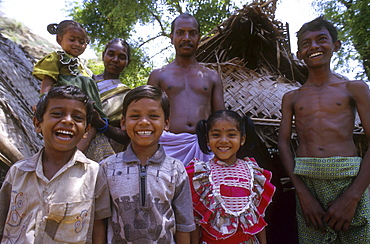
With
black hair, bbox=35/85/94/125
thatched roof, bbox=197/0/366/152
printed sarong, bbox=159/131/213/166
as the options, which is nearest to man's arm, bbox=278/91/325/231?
thatched roof, bbox=197/0/366/152

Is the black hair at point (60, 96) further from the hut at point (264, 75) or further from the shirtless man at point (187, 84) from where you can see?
the hut at point (264, 75)

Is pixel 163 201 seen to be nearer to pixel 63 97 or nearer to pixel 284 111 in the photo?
pixel 63 97

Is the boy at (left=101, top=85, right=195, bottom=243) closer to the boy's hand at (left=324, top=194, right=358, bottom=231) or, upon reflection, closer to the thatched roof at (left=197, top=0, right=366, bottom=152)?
the boy's hand at (left=324, top=194, right=358, bottom=231)

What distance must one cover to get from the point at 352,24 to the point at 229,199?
4718mm

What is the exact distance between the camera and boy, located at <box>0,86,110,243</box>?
4.96 feet

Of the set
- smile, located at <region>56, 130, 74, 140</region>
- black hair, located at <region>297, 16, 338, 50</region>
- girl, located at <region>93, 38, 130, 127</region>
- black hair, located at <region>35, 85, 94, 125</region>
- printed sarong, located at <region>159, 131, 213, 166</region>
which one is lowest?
printed sarong, located at <region>159, 131, 213, 166</region>

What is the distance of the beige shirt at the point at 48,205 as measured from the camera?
1.50 m

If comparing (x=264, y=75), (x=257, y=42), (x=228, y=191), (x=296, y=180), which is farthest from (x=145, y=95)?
(x=257, y=42)

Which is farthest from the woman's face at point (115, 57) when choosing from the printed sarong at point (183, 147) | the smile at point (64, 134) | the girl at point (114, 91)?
the smile at point (64, 134)

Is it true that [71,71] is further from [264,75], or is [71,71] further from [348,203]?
[264,75]

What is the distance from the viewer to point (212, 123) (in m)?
2.15

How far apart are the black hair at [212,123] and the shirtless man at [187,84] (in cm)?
21

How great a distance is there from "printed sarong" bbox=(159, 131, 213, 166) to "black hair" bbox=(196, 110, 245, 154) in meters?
0.13

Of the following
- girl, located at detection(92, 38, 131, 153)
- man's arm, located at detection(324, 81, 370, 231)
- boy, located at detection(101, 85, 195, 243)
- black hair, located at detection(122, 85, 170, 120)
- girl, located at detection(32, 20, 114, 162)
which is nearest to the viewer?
boy, located at detection(101, 85, 195, 243)
